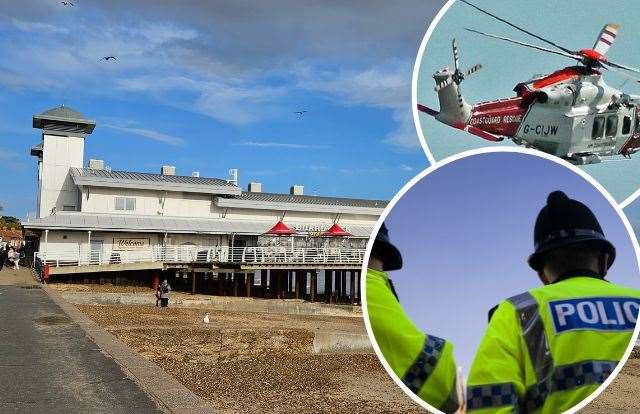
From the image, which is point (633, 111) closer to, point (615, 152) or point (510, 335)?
point (615, 152)

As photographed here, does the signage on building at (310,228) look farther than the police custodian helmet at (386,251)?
Yes

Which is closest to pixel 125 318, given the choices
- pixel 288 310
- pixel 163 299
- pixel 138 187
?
pixel 163 299

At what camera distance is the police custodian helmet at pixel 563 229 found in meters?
1.55

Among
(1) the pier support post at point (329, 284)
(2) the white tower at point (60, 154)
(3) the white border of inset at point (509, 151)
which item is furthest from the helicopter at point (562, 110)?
(2) the white tower at point (60, 154)

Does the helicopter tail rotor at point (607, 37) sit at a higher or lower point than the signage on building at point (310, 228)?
lower

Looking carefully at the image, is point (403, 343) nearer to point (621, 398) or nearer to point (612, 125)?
point (612, 125)

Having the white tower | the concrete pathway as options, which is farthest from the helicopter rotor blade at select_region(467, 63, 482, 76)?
the white tower

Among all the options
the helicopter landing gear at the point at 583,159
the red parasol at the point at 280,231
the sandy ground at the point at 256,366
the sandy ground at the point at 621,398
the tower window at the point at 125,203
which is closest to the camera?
the helicopter landing gear at the point at 583,159

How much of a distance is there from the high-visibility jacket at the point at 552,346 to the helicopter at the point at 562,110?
644 mm

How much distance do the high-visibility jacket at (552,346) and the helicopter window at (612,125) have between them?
0.76 m

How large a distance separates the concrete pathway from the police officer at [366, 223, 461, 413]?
6330mm

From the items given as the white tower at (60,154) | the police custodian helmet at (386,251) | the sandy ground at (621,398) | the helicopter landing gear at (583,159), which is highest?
the white tower at (60,154)

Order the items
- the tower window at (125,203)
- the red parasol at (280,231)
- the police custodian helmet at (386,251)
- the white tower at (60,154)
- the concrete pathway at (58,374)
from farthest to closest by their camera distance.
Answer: the white tower at (60,154)
the tower window at (125,203)
the red parasol at (280,231)
the concrete pathway at (58,374)
the police custodian helmet at (386,251)

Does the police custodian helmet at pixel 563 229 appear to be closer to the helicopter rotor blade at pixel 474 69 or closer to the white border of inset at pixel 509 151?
the white border of inset at pixel 509 151
